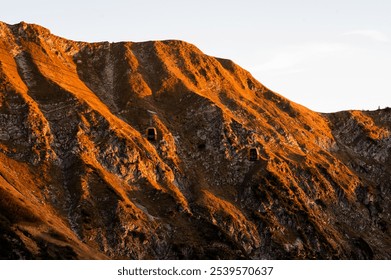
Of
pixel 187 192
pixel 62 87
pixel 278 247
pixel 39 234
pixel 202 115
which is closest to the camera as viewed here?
pixel 39 234

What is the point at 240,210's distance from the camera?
173 metres

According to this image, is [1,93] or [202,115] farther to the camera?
[202,115]

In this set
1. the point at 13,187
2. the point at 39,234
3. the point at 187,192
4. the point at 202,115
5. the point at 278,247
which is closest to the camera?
the point at 39,234

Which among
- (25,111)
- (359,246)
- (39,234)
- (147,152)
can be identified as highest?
(25,111)

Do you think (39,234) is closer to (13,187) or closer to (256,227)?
(13,187)

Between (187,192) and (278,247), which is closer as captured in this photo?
(278,247)

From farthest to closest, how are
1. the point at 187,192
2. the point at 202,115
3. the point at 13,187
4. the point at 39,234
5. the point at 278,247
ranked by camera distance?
the point at 202,115 → the point at 187,192 → the point at 278,247 → the point at 13,187 → the point at 39,234

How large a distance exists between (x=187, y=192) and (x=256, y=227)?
20.6 meters

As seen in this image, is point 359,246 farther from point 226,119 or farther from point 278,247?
point 226,119

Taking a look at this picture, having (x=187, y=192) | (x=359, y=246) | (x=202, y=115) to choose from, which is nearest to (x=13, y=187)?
(x=187, y=192)

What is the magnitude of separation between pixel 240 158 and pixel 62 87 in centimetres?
5504

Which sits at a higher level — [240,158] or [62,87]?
[62,87]

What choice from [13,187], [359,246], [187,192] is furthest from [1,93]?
[359,246]

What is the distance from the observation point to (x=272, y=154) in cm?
19388
